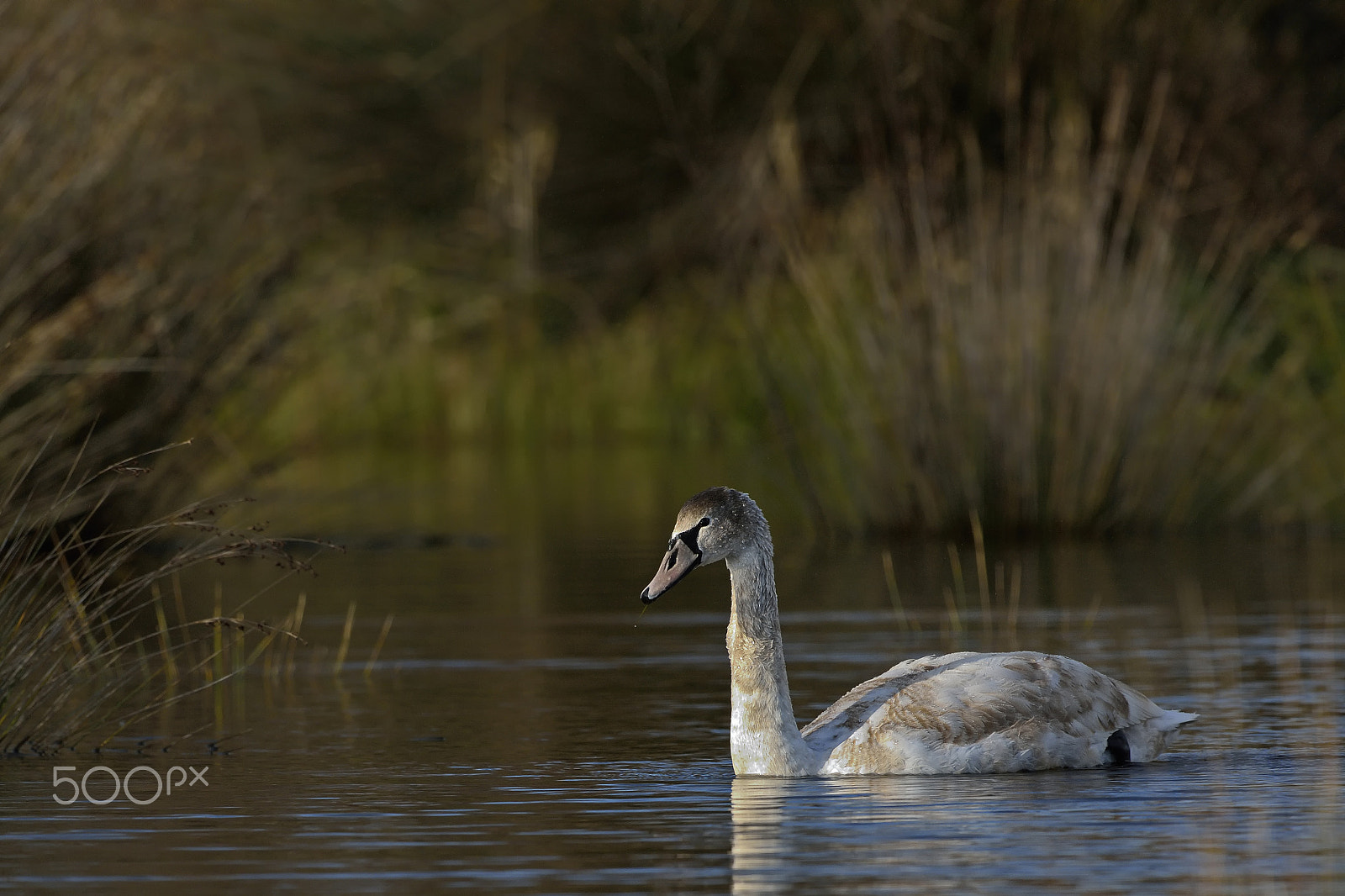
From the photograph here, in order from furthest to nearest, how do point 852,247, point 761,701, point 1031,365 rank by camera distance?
1. point 852,247
2. point 1031,365
3. point 761,701

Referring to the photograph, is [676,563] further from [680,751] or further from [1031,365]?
[1031,365]

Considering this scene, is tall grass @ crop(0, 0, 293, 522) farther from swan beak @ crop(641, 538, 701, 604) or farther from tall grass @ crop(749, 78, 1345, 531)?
tall grass @ crop(749, 78, 1345, 531)

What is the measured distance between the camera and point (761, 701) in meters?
8.30

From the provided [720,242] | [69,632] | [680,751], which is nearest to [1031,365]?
[680,751]

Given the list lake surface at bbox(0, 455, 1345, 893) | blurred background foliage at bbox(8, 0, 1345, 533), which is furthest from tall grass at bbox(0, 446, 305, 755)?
blurred background foliage at bbox(8, 0, 1345, 533)

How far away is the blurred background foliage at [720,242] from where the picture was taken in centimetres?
1399

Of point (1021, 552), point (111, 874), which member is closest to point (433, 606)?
point (1021, 552)

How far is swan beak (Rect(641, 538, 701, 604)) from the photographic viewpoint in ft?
27.6

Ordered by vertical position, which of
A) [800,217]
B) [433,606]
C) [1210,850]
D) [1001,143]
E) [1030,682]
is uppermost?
[1001,143]

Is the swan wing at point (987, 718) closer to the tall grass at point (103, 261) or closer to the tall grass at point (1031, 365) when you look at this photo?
the tall grass at point (103, 261)

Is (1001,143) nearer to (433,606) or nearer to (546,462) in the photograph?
(546,462)

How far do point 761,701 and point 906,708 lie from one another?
45 cm

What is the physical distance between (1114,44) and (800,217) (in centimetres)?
1086

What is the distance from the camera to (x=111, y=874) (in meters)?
6.73
